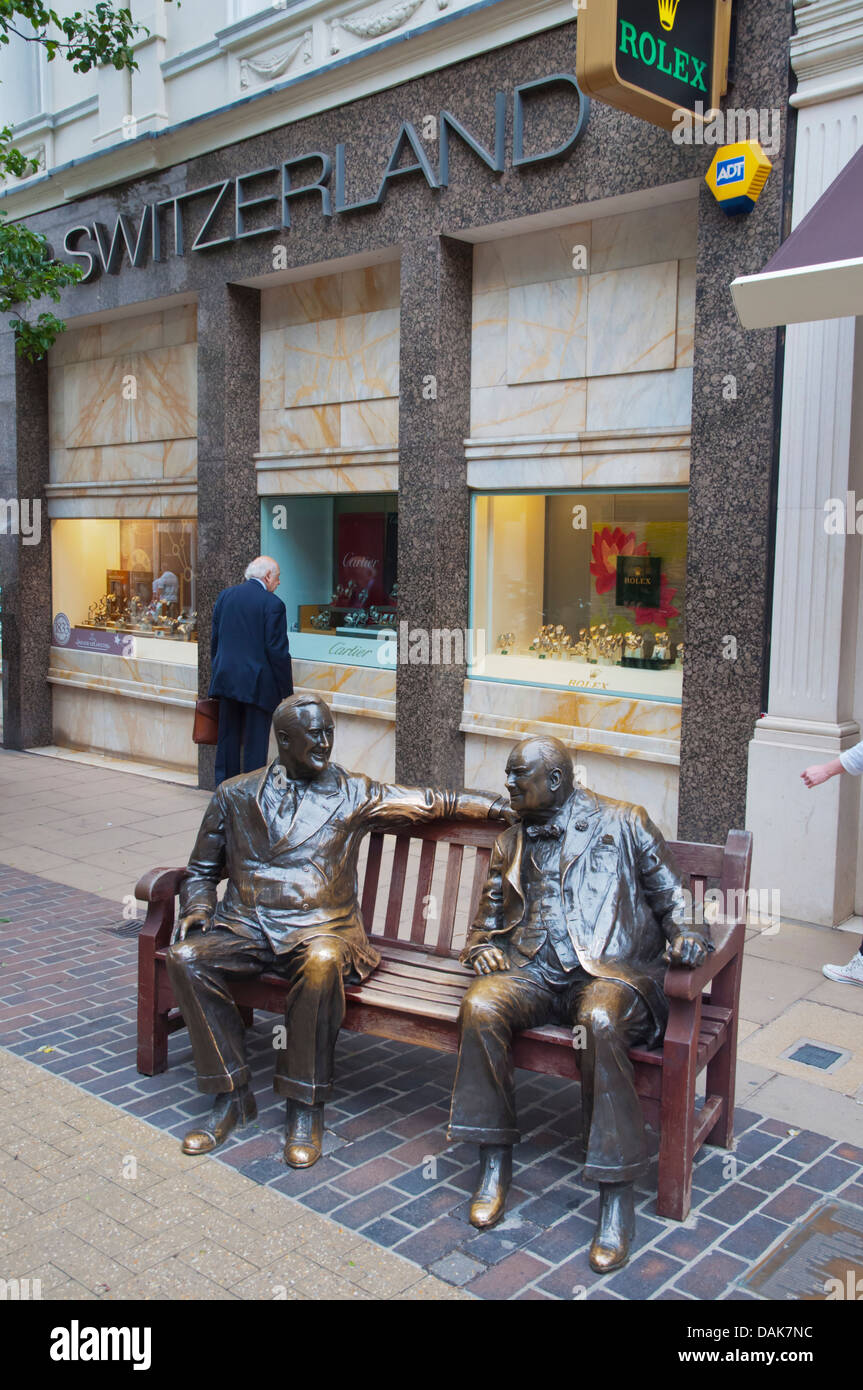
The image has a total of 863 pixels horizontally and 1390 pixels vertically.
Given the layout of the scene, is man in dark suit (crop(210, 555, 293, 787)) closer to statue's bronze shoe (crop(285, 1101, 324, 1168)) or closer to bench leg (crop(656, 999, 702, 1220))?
statue's bronze shoe (crop(285, 1101, 324, 1168))

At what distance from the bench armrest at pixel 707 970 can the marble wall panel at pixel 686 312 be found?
14.0 ft

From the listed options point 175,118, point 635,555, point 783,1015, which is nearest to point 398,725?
point 635,555

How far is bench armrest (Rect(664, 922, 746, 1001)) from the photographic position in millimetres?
3445

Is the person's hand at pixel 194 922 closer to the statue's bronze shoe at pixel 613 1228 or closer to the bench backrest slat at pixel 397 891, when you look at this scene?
the bench backrest slat at pixel 397 891

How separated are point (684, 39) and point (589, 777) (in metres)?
4.25

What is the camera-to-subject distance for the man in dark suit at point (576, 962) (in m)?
3.38

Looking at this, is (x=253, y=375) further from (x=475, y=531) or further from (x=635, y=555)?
(x=635, y=555)

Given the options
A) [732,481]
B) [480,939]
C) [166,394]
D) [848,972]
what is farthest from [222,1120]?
[166,394]

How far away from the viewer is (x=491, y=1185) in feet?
11.6

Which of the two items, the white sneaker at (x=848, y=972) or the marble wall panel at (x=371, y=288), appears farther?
the marble wall panel at (x=371, y=288)

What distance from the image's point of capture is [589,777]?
7758mm

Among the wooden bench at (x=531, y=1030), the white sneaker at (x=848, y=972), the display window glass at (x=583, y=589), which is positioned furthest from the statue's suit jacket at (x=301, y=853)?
the display window glass at (x=583, y=589)

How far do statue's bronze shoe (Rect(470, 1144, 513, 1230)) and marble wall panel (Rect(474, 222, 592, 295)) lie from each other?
5.80 m
